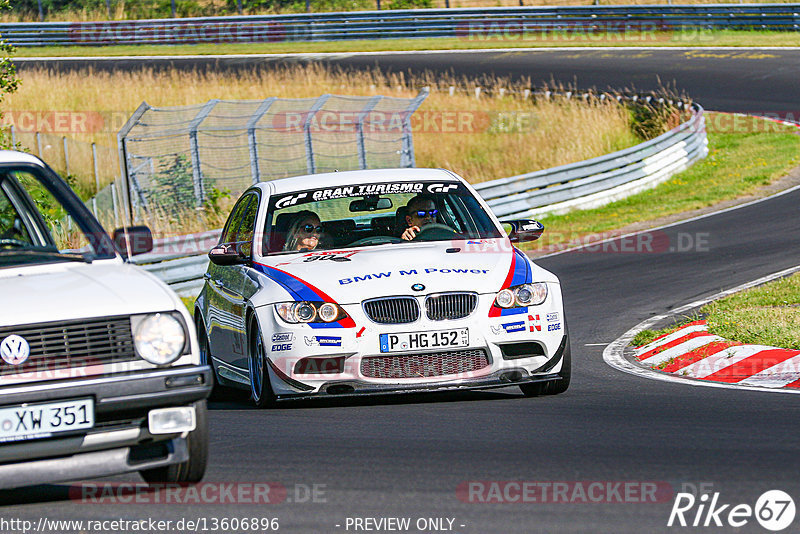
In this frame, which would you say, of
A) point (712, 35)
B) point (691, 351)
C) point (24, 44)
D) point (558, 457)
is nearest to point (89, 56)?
point (24, 44)

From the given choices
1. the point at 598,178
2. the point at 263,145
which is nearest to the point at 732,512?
the point at 598,178

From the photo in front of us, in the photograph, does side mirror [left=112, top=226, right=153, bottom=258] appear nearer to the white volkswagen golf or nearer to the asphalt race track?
the white volkswagen golf

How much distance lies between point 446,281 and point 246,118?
14.1 m

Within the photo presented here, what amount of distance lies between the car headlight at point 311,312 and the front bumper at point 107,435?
237 cm

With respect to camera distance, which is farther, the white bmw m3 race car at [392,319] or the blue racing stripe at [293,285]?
the blue racing stripe at [293,285]

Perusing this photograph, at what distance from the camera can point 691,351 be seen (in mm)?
9711

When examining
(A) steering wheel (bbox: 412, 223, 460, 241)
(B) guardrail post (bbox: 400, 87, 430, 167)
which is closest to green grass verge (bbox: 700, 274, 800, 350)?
(A) steering wheel (bbox: 412, 223, 460, 241)

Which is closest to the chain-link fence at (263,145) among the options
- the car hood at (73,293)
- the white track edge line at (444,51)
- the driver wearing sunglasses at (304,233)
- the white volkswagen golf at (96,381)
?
the driver wearing sunglasses at (304,233)

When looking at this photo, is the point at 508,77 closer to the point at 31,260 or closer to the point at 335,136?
the point at 335,136

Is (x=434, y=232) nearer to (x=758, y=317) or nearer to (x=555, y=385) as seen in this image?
(x=555, y=385)

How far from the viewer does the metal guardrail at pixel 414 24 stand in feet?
129

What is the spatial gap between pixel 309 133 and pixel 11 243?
15180 mm

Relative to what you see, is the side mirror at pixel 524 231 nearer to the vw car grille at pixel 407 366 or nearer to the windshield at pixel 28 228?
the vw car grille at pixel 407 366

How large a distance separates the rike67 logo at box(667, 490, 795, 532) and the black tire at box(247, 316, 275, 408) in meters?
3.56
